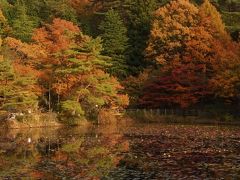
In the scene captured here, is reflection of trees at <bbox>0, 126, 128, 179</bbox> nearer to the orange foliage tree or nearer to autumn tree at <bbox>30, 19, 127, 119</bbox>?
autumn tree at <bbox>30, 19, 127, 119</bbox>

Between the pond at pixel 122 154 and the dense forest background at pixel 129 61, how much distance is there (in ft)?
25.7

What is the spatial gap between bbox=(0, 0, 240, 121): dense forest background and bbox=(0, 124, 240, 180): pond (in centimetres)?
782

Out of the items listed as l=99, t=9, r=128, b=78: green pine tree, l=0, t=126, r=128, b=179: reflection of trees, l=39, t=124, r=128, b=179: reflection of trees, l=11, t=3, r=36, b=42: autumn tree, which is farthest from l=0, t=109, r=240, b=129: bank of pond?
l=11, t=3, r=36, b=42: autumn tree

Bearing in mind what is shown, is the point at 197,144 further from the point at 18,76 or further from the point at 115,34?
the point at 115,34

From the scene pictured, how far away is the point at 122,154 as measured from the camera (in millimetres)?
25078

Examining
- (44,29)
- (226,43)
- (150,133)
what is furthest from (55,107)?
(226,43)

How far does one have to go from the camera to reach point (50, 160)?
23.6m

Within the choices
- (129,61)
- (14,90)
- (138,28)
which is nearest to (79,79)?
(14,90)

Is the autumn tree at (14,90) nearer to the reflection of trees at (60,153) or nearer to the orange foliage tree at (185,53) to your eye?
the reflection of trees at (60,153)

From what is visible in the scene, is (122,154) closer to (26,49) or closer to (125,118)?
(125,118)

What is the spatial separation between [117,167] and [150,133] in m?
14.2

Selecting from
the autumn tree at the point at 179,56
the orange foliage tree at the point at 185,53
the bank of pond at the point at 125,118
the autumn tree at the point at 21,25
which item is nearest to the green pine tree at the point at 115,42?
the orange foliage tree at the point at 185,53

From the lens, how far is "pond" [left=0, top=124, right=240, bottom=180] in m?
19.6

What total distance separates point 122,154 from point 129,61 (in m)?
32.5
